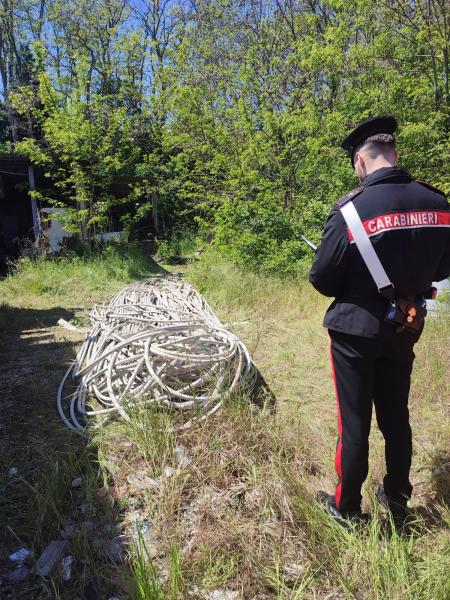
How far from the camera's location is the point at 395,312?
1768 millimetres

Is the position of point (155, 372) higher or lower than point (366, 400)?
lower

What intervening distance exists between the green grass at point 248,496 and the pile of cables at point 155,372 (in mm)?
143

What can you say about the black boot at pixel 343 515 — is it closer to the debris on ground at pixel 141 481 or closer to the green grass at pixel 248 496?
the green grass at pixel 248 496

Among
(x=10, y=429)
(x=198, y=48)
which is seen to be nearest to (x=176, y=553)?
(x=10, y=429)

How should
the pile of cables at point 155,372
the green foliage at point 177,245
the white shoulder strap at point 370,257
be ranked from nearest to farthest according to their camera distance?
1. the white shoulder strap at point 370,257
2. the pile of cables at point 155,372
3. the green foliage at point 177,245

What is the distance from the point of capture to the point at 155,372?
3.16 m

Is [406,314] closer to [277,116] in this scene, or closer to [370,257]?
[370,257]

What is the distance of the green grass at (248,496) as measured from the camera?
72.1 inches

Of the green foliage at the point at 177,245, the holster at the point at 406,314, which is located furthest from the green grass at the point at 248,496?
the green foliage at the point at 177,245

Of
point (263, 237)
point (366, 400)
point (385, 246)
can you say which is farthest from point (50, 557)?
point (263, 237)

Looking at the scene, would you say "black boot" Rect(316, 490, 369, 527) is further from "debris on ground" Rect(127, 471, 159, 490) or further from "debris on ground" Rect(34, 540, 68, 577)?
"debris on ground" Rect(34, 540, 68, 577)

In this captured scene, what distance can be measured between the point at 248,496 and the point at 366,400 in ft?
2.99

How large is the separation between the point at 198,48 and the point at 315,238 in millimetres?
9798

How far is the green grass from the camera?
72.1 inches
